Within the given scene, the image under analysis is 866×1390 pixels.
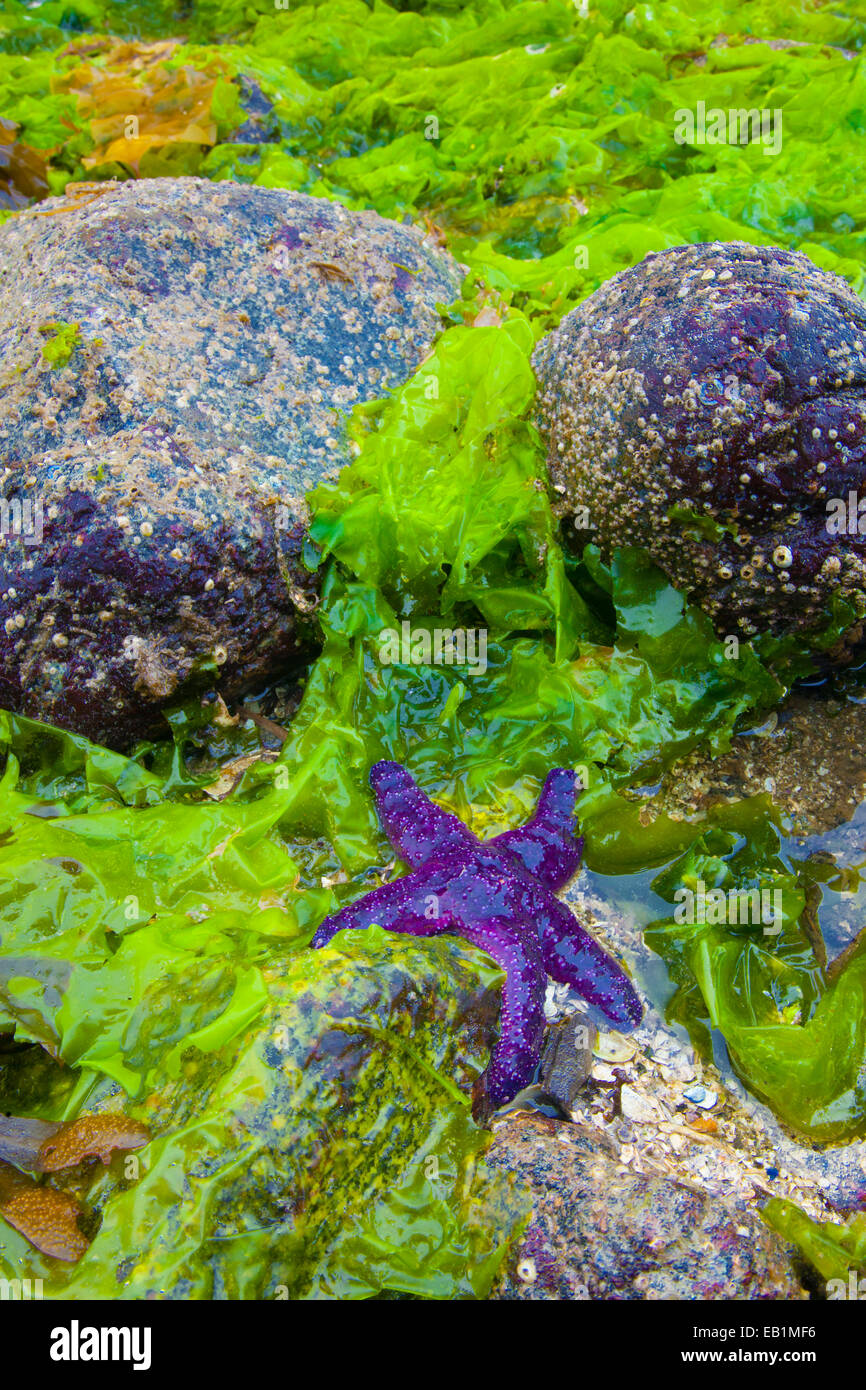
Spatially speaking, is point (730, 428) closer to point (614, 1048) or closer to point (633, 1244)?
point (614, 1048)

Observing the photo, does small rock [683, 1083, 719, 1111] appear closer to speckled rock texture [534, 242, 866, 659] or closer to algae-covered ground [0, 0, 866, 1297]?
algae-covered ground [0, 0, 866, 1297]

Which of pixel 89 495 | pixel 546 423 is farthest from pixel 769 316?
pixel 89 495

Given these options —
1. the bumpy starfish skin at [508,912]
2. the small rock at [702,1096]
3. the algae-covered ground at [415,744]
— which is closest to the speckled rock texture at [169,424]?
the algae-covered ground at [415,744]

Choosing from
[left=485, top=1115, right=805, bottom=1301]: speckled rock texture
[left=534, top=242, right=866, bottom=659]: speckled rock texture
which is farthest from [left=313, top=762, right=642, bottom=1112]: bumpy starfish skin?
[left=534, top=242, right=866, bottom=659]: speckled rock texture

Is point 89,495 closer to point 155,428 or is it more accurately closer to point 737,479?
point 155,428

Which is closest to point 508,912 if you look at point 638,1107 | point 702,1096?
point 638,1107
